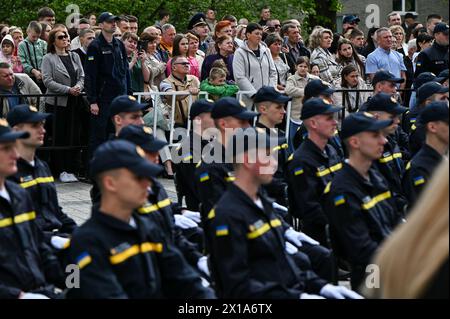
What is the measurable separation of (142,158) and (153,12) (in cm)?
1508

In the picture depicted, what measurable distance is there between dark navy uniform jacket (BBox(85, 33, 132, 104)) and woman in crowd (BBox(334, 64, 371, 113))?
310 centimetres

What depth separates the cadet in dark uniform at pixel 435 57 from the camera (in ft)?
48.0

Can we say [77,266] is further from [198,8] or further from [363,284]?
[198,8]

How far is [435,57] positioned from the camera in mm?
14734

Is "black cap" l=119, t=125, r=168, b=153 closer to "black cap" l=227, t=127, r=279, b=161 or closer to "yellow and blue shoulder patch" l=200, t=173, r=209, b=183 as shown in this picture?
"yellow and blue shoulder patch" l=200, t=173, r=209, b=183

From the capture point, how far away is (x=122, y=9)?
19.6 meters

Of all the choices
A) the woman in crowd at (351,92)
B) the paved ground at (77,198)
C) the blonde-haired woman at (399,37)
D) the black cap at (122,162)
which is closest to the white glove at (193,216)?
the paved ground at (77,198)

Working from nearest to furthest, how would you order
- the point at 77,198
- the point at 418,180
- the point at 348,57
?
the point at 418,180 < the point at 77,198 < the point at 348,57

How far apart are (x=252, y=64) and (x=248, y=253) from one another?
814 cm

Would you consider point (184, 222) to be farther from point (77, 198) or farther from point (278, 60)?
point (278, 60)

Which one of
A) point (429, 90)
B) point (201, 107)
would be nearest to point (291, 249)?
point (201, 107)

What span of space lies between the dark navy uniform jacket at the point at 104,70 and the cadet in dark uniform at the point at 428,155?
16.7 feet

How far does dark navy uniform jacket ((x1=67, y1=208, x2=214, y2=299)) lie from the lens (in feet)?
16.0

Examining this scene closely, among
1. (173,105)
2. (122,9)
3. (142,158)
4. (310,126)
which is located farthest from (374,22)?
(142,158)
